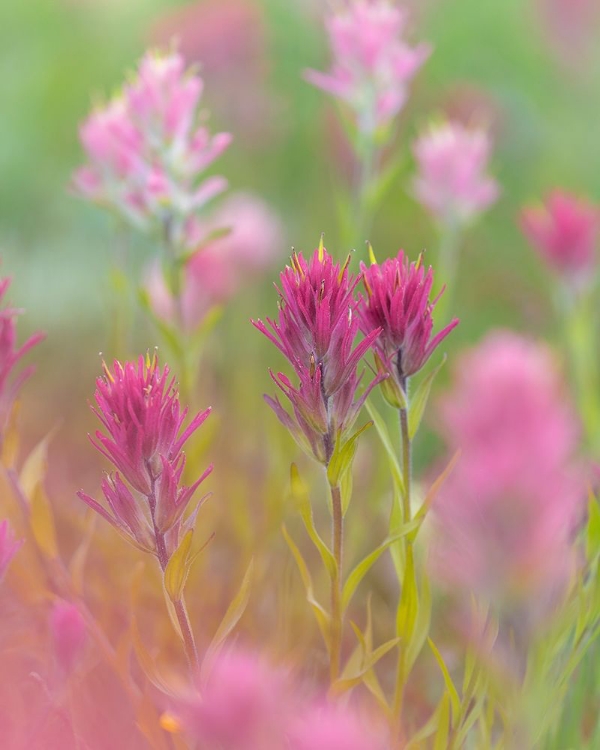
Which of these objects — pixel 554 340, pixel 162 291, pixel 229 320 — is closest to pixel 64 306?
pixel 229 320

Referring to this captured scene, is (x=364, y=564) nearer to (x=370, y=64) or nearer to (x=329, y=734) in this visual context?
(x=329, y=734)

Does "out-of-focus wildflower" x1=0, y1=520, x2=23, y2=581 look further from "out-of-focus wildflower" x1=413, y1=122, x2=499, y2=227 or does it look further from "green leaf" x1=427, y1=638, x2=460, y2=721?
"out-of-focus wildflower" x1=413, y1=122, x2=499, y2=227

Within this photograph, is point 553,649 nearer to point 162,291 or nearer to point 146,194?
point 146,194

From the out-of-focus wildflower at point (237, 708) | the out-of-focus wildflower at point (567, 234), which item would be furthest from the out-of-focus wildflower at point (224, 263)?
the out-of-focus wildflower at point (237, 708)

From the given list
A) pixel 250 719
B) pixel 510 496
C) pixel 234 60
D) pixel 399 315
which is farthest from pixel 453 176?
pixel 234 60

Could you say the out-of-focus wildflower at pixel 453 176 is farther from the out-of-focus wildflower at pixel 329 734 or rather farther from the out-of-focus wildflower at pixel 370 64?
the out-of-focus wildflower at pixel 329 734

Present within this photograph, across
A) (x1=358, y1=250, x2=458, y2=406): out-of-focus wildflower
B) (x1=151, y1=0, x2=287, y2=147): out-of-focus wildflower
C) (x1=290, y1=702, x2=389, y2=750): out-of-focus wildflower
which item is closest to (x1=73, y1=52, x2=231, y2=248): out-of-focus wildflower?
(x1=358, y1=250, x2=458, y2=406): out-of-focus wildflower
